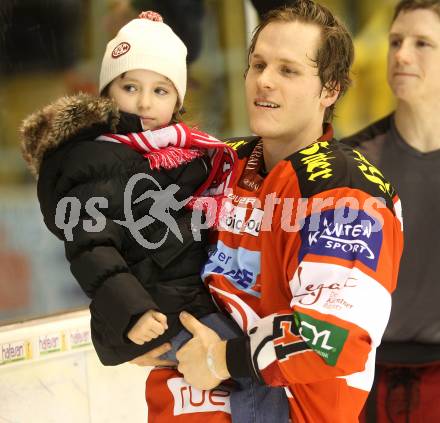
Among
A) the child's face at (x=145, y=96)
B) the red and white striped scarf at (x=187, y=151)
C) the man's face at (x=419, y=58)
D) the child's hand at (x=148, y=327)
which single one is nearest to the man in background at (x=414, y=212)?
the man's face at (x=419, y=58)

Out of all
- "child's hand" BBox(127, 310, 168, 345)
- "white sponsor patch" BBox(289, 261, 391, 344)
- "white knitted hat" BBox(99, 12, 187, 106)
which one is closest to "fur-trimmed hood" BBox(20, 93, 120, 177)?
"white knitted hat" BBox(99, 12, 187, 106)

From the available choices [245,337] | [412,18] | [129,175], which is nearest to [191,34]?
[412,18]

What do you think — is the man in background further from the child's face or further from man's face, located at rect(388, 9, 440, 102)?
the child's face

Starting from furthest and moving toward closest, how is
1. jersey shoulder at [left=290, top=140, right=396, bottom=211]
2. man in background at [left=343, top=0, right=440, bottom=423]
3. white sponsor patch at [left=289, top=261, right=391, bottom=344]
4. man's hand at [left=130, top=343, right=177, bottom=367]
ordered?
1. man in background at [left=343, top=0, right=440, bottom=423]
2. man's hand at [left=130, top=343, right=177, bottom=367]
3. jersey shoulder at [left=290, top=140, right=396, bottom=211]
4. white sponsor patch at [left=289, top=261, right=391, bottom=344]

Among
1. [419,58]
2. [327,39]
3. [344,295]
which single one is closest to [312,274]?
[344,295]

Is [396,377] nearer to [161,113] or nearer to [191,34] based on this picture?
[161,113]

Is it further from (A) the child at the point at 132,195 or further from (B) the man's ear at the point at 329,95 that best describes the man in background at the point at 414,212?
(A) the child at the point at 132,195

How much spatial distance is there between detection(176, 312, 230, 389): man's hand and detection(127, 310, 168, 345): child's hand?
0.09 m

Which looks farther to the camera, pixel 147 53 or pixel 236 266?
pixel 147 53

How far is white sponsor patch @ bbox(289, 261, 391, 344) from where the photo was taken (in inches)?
53.2

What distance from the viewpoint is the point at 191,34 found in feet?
9.17

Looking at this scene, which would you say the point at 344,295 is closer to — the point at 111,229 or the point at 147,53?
the point at 111,229

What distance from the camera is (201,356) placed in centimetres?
152

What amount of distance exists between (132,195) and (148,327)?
29 centimetres
